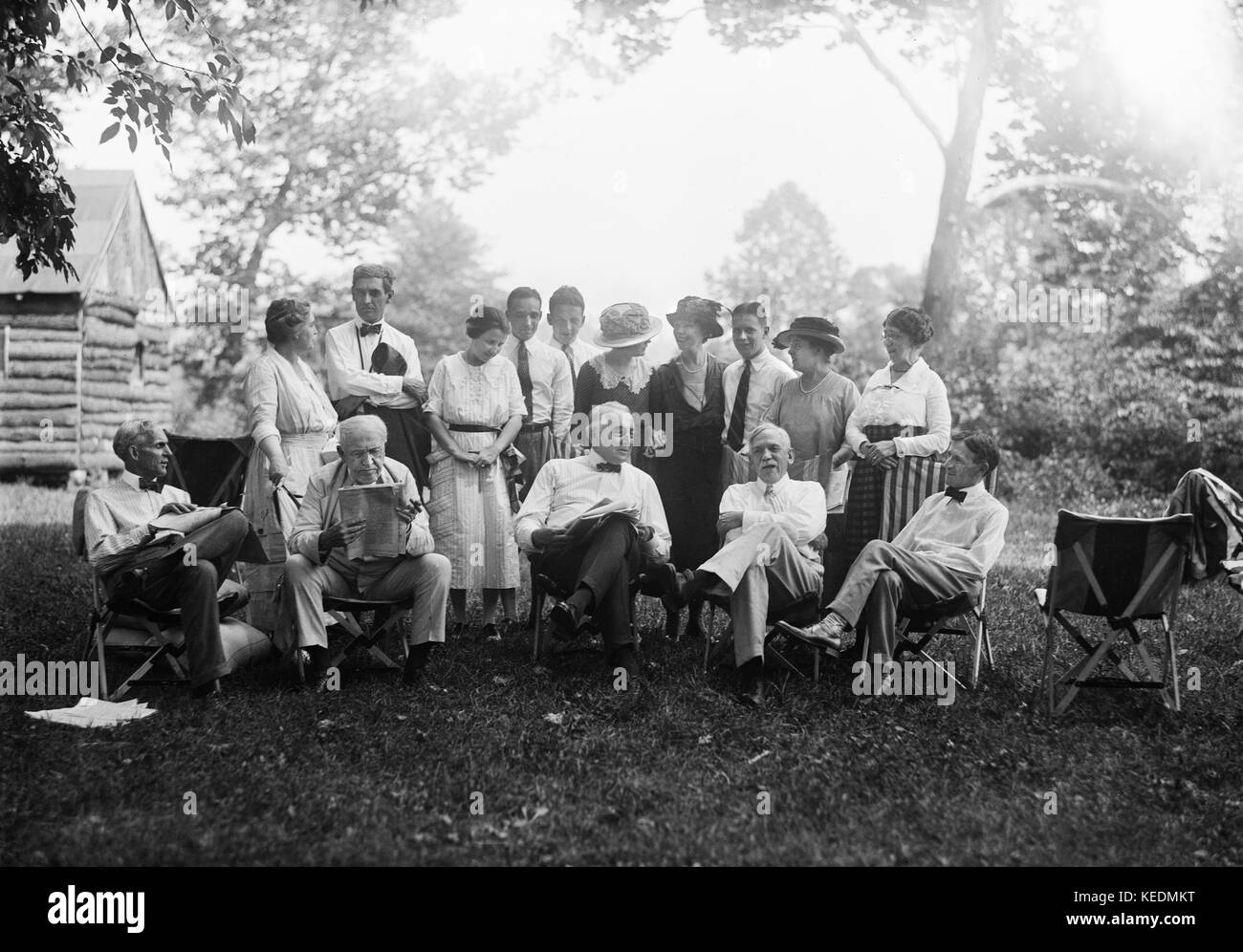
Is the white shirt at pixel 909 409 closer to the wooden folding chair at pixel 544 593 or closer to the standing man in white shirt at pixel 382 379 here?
the wooden folding chair at pixel 544 593

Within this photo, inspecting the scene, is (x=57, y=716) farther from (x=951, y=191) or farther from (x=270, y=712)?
(x=951, y=191)

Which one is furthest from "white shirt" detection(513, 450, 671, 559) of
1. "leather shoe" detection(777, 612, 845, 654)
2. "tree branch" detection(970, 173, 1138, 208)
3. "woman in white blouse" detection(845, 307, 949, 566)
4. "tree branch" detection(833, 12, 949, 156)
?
"tree branch" detection(970, 173, 1138, 208)

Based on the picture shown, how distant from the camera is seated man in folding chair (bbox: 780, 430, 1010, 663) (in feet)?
18.6

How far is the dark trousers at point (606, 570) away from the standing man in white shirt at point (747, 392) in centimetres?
131

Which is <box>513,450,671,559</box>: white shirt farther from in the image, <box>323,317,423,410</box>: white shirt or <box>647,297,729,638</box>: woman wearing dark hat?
<box>323,317,423,410</box>: white shirt

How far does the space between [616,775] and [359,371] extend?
328cm

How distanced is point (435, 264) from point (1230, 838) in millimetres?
41110

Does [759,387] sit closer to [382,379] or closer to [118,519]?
[382,379]

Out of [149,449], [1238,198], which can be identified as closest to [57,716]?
[149,449]

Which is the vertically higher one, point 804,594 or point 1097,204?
point 1097,204

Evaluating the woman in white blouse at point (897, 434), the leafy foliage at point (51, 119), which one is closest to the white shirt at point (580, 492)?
the woman in white blouse at point (897, 434)

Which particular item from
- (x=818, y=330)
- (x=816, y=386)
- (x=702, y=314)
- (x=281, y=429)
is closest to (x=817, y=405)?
(x=816, y=386)

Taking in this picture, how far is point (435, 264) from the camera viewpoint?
43.3 metres
